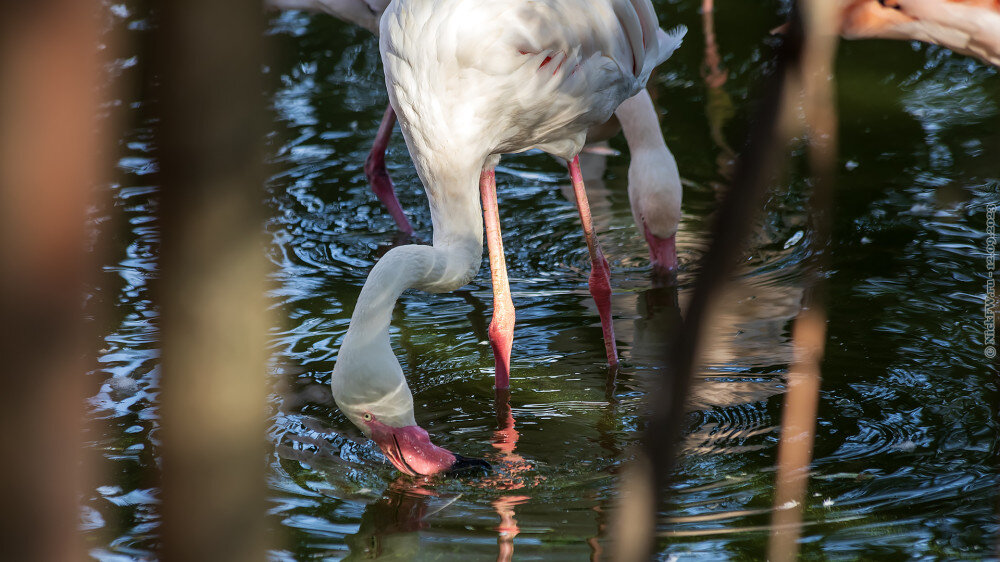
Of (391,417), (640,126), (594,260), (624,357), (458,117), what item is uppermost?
(640,126)

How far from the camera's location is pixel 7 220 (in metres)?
0.71

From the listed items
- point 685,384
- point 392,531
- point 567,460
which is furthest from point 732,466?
point 685,384

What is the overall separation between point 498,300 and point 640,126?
1.40 meters

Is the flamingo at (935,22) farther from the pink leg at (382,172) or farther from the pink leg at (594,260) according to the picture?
the pink leg at (382,172)

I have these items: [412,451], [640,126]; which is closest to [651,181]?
[640,126]

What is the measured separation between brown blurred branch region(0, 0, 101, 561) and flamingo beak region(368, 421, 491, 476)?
8.59 feet

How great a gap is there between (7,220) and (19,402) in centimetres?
13

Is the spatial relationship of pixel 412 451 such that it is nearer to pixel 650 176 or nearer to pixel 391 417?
pixel 391 417

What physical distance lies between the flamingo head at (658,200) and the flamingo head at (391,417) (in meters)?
2.05

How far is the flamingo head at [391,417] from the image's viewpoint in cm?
323

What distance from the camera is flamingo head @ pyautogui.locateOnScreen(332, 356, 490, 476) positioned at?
323cm

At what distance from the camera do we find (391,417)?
3.33 m

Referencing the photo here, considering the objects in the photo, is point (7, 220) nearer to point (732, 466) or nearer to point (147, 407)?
point (732, 466)

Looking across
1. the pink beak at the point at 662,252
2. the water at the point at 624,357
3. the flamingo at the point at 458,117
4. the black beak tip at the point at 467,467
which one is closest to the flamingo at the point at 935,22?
the water at the point at 624,357
